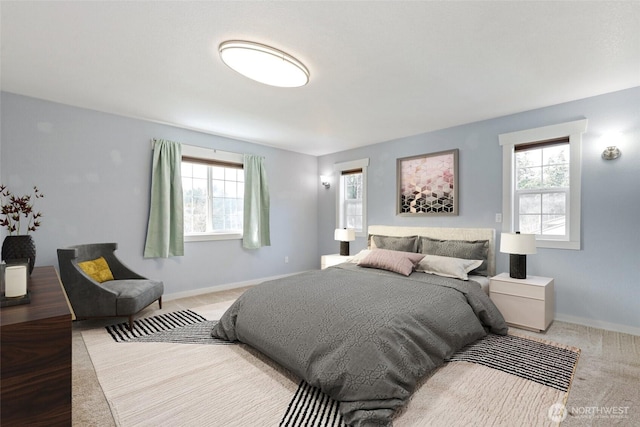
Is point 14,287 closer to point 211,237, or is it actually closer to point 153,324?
point 153,324

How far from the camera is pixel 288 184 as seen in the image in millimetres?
5672

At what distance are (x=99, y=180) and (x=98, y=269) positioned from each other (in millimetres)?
1095

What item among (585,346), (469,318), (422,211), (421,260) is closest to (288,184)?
(422,211)

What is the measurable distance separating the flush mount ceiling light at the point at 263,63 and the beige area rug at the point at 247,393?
93.6 inches

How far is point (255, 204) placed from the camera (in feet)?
16.5

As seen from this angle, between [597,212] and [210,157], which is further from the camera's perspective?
[210,157]

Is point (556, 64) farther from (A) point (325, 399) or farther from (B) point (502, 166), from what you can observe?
(A) point (325, 399)

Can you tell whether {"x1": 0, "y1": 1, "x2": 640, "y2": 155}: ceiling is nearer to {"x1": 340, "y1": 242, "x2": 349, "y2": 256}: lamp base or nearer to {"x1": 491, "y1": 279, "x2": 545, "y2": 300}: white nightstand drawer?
{"x1": 491, "y1": 279, "x2": 545, "y2": 300}: white nightstand drawer

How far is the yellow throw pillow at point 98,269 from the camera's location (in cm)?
327

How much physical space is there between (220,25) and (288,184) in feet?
12.3

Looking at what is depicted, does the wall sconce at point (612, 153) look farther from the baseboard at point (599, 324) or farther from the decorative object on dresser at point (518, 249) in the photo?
the baseboard at point (599, 324)

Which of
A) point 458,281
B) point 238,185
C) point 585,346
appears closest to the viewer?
point 585,346

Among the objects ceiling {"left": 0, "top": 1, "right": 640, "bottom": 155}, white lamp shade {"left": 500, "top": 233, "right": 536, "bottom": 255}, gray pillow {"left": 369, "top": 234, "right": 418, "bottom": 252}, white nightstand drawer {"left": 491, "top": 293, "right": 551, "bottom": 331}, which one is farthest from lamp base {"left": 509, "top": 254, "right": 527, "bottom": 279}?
ceiling {"left": 0, "top": 1, "right": 640, "bottom": 155}

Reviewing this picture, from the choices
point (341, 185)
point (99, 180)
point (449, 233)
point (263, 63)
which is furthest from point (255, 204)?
point (449, 233)
